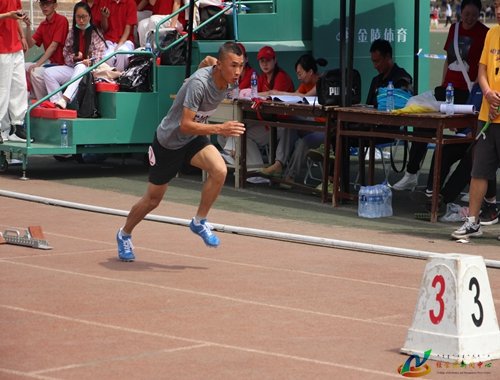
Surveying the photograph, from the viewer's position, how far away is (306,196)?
561 inches

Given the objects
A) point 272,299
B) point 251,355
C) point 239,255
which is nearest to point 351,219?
point 239,255

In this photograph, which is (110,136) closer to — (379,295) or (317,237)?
(317,237)

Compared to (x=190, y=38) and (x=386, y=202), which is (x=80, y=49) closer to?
(x=190, y=38)

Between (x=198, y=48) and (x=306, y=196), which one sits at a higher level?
(x=198, y=48)

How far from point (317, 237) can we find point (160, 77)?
18.5 feet

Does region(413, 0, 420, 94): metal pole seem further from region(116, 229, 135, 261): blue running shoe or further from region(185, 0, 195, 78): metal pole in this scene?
region(116, 229, 135, 261): blue running shoe

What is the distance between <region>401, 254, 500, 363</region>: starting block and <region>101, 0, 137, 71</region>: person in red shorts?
33.4 feet

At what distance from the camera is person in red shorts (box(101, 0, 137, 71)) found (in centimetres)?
1634

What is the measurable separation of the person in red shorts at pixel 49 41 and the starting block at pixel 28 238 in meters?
6.07

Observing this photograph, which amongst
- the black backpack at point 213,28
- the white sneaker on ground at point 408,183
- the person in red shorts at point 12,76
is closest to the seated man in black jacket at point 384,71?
the white sneaker on ground at point 408,183

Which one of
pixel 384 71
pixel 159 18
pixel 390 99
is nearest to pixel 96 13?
pixel 159 18

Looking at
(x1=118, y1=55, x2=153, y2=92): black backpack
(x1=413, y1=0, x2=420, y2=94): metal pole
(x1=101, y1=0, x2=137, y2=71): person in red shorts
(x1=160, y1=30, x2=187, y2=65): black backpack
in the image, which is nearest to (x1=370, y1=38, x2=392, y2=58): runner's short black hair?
(x1=413, y1=0, x2=420, y2=94): metal pole

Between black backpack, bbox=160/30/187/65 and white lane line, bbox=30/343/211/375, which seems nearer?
white lane line, bbox=30/343/211/375

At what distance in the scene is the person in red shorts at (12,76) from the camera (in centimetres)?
1559
